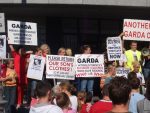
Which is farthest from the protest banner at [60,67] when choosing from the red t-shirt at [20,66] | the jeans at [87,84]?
the red t-shirt at [20,66]

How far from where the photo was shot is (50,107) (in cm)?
631

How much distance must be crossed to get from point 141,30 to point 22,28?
341 cm

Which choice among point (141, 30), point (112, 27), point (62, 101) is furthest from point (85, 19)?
point (62, 101)

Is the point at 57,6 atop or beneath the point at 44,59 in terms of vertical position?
atop

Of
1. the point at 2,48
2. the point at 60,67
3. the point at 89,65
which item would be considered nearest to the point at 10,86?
the point at 2,48

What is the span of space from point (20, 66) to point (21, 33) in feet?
3.28

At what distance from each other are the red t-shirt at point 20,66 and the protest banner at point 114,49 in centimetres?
233

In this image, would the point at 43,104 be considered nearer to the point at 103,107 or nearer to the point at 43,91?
the point at 43,91

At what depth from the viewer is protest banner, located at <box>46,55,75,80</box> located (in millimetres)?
14133

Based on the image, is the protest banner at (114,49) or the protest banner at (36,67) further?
the protest banner at (114,49)

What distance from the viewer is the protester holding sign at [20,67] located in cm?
1384

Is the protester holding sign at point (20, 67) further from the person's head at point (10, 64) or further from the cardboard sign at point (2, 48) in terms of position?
the cardboard sign at point (2, 48)

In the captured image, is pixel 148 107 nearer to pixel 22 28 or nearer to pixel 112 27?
pixel 22 28

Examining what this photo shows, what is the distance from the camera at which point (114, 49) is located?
1477cm
